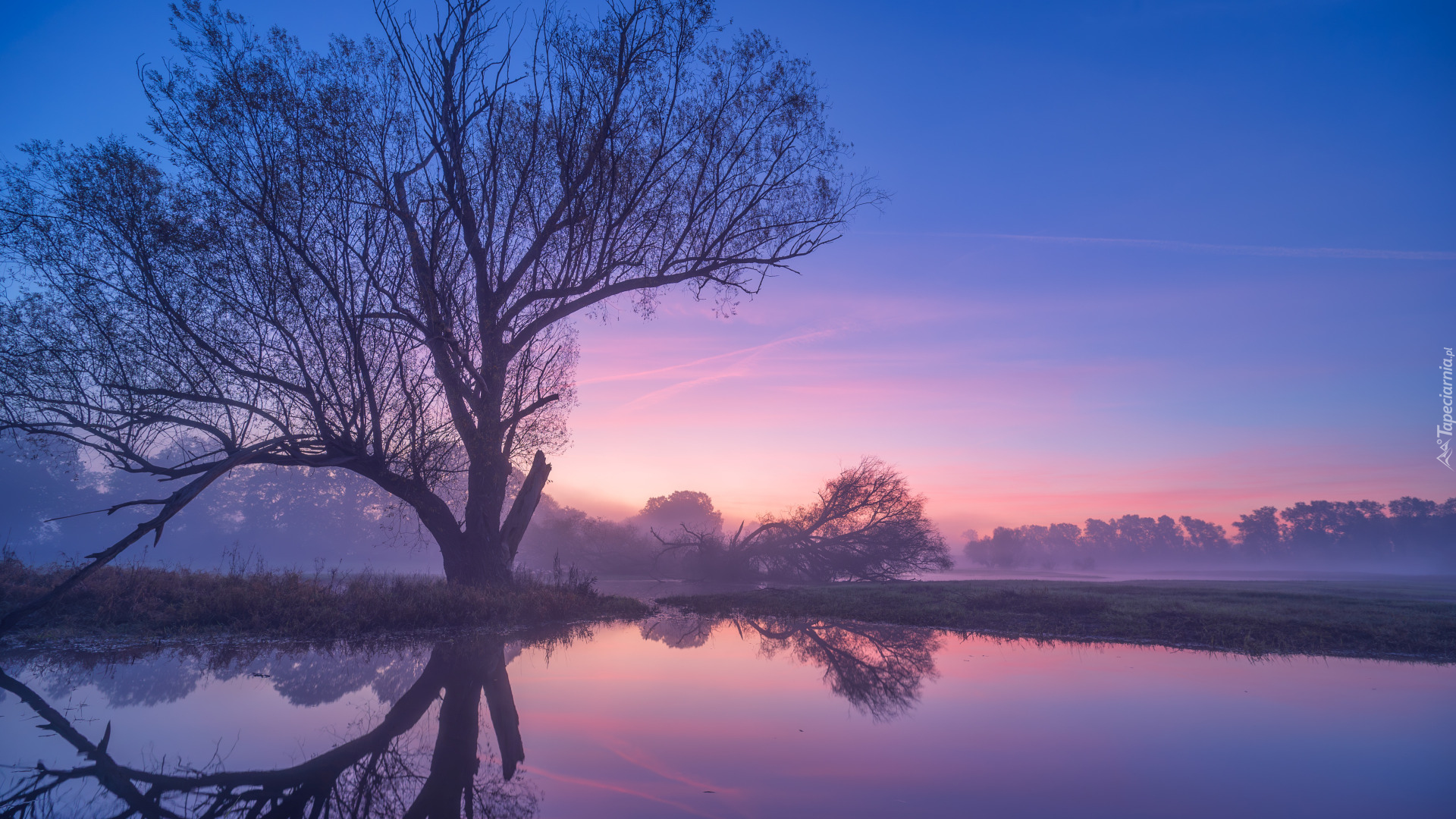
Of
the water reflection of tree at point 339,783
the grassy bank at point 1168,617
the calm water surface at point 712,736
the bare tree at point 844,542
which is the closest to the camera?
the water reflection of tree at point 339,783

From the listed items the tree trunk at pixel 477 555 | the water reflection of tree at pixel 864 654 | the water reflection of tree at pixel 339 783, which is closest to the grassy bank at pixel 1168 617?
the water reflection of tree at pixel 864 654

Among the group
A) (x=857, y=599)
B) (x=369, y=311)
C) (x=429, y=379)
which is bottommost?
(x=857, y=599)

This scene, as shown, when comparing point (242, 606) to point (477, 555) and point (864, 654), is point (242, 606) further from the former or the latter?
point (864, 654)

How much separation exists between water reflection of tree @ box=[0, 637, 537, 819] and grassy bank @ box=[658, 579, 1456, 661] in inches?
323

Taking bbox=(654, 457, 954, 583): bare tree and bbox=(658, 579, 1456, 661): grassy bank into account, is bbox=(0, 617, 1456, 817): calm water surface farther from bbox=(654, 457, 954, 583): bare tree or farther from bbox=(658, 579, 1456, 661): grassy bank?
bbox=(654, 457, 954, 583): bare tree

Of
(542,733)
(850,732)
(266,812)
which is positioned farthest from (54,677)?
(850,732)

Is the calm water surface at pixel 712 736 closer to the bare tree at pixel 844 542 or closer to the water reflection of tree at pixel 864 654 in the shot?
the water reflection of tree at pixel 864 654

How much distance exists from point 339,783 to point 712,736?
2.26 meters

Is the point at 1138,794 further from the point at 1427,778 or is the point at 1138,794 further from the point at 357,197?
the point at 357,197

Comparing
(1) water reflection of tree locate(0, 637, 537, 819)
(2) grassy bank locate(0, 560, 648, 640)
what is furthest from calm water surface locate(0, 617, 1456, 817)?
(2) grassy bank locate(0, 560, 648, 640)

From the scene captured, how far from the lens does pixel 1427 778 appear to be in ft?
11.3

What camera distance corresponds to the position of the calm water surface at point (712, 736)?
310 centimetres

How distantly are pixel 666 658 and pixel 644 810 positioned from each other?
424 cm

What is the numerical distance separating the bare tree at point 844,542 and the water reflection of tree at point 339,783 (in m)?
22.3
